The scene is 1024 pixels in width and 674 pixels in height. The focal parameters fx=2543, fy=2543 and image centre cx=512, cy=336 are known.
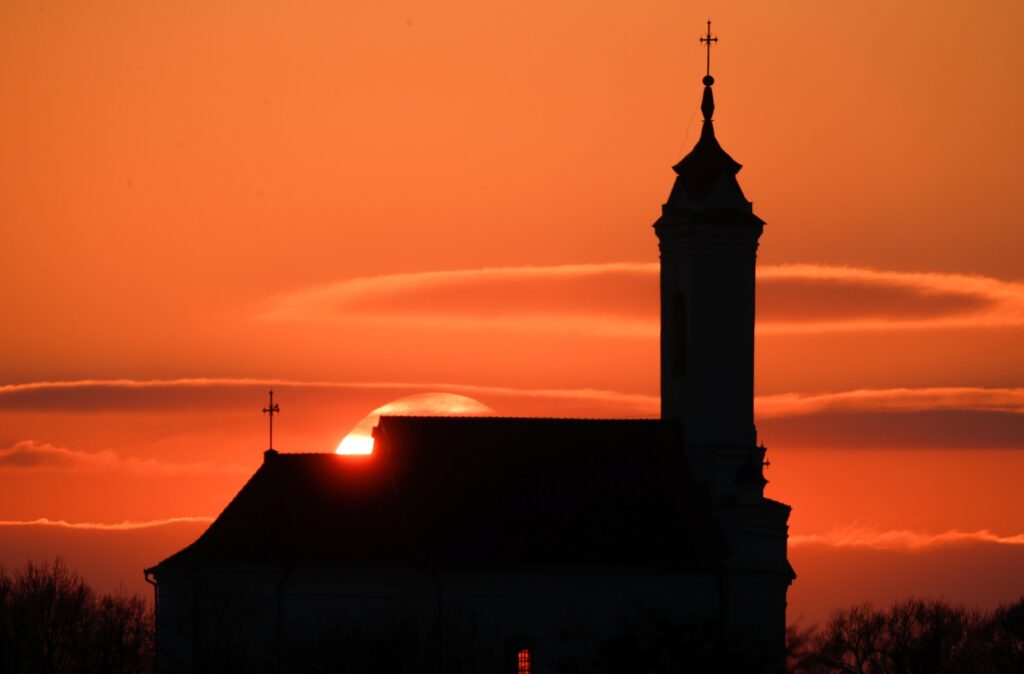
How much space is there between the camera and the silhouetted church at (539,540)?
72125 millimetres

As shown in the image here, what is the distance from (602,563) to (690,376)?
7.83 meters

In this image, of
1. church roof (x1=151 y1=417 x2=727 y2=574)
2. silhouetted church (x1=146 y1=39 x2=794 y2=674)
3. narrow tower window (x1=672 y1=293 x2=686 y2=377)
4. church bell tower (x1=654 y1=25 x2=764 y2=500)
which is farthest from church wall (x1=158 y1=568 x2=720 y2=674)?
narrow tower window (x1=672 y1=293 x2=686 y2=377)

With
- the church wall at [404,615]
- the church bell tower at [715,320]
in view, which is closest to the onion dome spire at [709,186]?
the church bell tower at [715,320]

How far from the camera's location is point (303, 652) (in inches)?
2832

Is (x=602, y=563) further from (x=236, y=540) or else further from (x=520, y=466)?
(x=236, y=540)

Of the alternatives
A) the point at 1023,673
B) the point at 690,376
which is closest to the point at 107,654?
the point at 690,376

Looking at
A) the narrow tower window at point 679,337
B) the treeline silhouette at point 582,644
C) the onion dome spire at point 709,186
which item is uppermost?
the onion dome spire at point 709,186

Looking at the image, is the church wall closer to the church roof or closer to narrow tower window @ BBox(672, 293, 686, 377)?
the church roof

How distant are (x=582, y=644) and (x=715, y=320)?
11.7 m

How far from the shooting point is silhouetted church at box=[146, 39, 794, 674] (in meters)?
72.1

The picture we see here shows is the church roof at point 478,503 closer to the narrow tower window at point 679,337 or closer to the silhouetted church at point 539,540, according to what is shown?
the silhouetted church at point 539,540

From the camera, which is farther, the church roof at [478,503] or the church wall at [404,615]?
the church roof at [478,503]

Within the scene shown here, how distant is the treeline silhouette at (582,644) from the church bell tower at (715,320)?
6.15 metres

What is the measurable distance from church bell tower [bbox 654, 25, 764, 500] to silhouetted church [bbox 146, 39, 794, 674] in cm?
6
